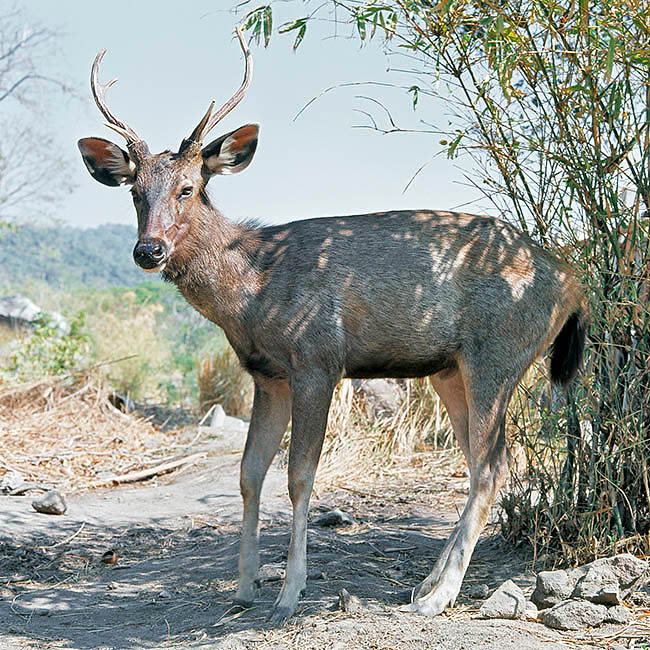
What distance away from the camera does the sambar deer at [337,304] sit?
4730mm

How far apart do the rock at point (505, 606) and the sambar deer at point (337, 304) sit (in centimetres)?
23

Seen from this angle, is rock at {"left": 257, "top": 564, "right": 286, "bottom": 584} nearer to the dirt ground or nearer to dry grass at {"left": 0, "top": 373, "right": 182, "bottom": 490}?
the dirt ground

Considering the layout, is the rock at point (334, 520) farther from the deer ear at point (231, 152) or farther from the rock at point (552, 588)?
the deer ear at point (231, 152)

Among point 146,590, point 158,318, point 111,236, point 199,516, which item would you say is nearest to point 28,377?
point 199,516

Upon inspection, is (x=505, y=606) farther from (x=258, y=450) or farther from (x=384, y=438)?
(x=384, y=438)

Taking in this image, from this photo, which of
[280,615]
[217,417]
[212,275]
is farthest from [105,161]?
[217,417]

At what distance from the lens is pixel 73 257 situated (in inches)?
1924

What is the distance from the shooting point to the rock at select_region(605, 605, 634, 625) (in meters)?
4.28

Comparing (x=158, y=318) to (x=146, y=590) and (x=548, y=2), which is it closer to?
(x=146, y=590)

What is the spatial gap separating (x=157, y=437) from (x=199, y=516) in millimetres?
3670

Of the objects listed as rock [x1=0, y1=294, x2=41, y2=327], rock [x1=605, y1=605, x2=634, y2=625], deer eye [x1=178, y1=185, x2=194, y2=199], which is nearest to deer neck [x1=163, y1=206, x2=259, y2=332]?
deer eye [x1=178, y1=185, x2=194, y2=199]

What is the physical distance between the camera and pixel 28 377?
12344mm

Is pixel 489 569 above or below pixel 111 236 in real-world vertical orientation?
below

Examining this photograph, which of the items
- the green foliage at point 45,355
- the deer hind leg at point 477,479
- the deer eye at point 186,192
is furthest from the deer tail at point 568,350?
the green foliage at point 45,355
